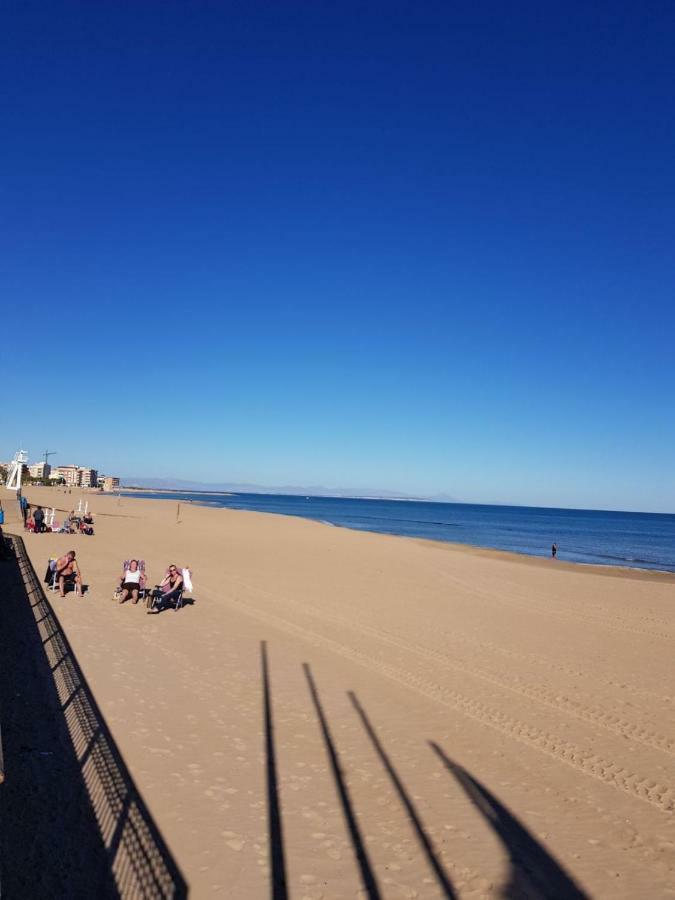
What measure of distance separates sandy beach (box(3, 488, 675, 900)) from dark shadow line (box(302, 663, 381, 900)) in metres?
0.02

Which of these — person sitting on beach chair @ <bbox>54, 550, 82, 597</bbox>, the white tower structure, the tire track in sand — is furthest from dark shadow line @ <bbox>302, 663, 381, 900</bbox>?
the white tower structure

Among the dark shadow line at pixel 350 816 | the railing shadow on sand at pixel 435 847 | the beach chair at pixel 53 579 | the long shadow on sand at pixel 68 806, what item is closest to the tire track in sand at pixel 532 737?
the railing shadow on sand at pixel 435 847

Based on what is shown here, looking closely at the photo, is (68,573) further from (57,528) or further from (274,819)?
(57,528)

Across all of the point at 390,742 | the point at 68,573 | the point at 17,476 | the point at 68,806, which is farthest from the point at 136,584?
the point at 17,476

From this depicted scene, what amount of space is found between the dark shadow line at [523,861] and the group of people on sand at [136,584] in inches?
359

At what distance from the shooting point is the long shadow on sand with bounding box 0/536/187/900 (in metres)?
4.47

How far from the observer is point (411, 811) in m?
5.78

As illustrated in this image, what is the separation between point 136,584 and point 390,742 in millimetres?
8596

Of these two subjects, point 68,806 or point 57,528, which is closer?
point 68,806

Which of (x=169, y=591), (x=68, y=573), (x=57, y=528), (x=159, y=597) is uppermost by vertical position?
(x=68, y=573)

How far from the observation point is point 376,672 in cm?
1026

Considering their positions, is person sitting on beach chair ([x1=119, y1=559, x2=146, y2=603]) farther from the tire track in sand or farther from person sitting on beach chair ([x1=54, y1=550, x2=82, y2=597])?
the tire track in sand

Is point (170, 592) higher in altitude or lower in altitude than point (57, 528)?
higher

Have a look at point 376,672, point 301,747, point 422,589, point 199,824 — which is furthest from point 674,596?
point 199,824
